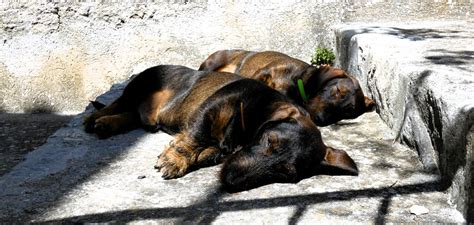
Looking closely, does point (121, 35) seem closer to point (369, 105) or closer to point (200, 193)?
point (369, 105)

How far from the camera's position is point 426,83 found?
14.2 ft

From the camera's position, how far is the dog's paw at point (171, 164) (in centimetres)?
428

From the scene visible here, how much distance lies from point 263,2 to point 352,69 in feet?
5.45

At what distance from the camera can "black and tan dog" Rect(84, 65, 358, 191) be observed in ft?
12.9

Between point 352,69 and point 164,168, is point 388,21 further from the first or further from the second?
point 164,168

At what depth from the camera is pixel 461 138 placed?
3.60 metres

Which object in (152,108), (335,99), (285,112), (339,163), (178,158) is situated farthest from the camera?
(335,99)

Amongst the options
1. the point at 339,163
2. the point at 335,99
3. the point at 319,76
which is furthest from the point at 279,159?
the point at 319,76

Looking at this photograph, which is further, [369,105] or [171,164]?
[369,105]

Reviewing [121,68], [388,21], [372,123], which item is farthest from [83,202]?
[388,21]

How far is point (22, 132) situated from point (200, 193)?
3608 millimetres

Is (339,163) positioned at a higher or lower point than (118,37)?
lower

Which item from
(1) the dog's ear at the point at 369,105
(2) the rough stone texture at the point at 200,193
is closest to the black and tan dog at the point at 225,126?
(2) the rough stone texture at the point at 200,193

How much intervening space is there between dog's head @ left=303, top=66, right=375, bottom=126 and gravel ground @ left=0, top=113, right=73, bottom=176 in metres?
2.58
